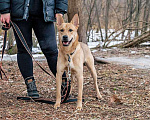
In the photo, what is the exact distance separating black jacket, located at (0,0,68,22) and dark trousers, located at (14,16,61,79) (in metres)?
0.11

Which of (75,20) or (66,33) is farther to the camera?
(75,20)

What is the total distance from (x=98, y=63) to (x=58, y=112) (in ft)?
12.2

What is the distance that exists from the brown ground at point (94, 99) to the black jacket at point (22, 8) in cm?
124

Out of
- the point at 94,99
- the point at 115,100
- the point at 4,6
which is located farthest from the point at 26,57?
the point at 115,100

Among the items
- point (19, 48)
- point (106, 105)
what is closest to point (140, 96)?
point (106, 105)

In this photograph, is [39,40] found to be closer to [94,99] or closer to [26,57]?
[26,57]

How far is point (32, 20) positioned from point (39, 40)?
30 centimetres

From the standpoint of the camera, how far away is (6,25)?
3.48 meters

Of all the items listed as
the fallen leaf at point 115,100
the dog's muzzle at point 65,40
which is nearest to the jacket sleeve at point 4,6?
the dog's muzzle at point 65,40

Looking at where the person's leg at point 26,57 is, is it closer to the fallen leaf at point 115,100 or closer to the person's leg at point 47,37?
the person's leg at point 47,37

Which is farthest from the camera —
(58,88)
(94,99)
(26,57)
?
(94,99)

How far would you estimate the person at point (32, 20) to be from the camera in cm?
333

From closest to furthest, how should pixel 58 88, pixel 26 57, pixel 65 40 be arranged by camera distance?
pixel 65 40 → pixel 58 88 → pixel 26 57

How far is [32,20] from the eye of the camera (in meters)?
3.49
